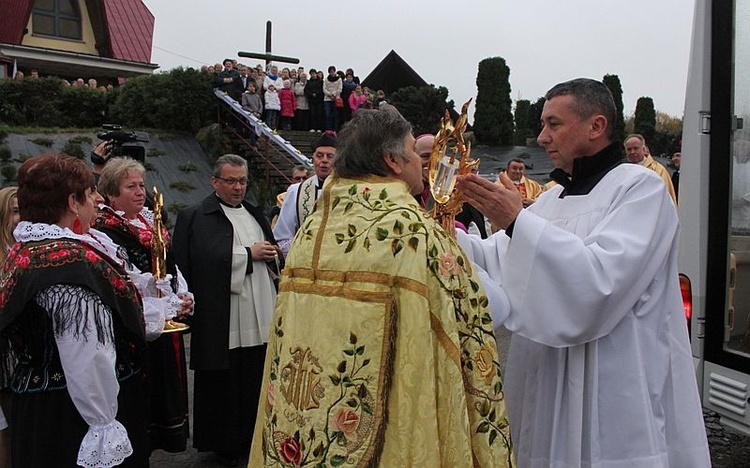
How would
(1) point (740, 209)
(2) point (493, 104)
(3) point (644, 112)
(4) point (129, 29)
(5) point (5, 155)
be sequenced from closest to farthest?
(1) point (740, 209)
(5) point (5, 155)
(2) point (493, 104)
(3) point (644, 112)
(4) point (129, 29)

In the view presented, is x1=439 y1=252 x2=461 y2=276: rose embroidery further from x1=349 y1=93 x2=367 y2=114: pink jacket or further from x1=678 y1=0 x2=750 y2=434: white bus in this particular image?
x1=349 y1=93 x2=367 y2=114: pink jacket

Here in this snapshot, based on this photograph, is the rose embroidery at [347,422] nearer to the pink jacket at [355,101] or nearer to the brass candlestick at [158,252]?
the brass candlestick at [158,252]

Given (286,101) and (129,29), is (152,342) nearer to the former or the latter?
(286,101)

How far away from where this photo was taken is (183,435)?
4227 mm

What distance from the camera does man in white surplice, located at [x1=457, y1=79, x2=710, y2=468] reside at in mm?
2287

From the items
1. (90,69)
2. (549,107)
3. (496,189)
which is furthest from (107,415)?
(90,69)

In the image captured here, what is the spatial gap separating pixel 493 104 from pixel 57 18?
1848 centimetres

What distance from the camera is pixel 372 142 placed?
2.17 meters

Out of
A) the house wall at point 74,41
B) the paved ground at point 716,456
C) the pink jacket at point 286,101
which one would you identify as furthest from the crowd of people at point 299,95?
the house wall at point 74,41

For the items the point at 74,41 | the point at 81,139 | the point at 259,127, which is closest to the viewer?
the point at 81,139

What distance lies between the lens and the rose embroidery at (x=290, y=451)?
2109 millimetres

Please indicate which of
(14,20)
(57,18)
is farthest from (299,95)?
(57,18)

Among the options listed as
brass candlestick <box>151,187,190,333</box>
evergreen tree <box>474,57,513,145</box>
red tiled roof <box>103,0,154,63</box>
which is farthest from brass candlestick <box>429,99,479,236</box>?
red tiled roof <box>103,0,154,63</box>

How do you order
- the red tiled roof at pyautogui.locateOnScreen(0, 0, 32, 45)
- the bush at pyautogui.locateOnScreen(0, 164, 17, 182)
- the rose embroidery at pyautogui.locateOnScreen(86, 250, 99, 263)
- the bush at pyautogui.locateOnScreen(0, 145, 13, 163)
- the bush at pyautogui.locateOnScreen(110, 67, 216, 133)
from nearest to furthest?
the rose embroidery at pyautogui.locateOnScreen(86, 250, 99, 263) → the bush at pyautogui.locateOnScreen(0, 164, 17, 182) → the bush at pyautogui.locateOnScreen(0, 145, 13, 163) → the bush at pyautogui.locateOnScreen(110, 67, 216, 133) → the red tiled roof at pyautogui.locateOnScreen(0, 0, 32, 45)
